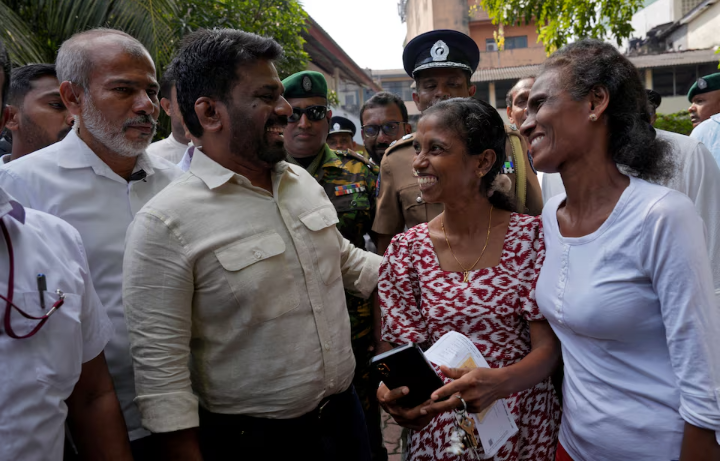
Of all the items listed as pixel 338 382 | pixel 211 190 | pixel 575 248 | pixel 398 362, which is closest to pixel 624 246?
pixel 575 248

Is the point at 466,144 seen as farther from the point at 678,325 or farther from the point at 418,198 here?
the point at 678,325

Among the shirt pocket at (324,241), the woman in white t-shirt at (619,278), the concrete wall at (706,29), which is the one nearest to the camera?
the woman in white t-shirt at (619,278)

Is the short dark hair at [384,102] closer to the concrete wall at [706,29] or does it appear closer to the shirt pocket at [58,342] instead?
the shirt pocket at [58,342]

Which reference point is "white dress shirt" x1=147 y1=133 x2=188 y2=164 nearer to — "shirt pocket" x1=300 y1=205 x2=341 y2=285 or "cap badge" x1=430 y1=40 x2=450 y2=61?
"cap badge" x1=430 y1=40 x2=450 y2=61

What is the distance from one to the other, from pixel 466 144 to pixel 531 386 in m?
0.97

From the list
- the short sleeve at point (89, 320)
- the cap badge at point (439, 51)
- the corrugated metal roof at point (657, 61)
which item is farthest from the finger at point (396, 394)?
the corrugated metal roof at point (657, 61)

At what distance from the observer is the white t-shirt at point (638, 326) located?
1.53 m

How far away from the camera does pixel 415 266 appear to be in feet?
7.19

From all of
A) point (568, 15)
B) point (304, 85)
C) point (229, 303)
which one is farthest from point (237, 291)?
point (568, 15)

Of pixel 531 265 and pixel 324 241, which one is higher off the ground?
pixel 324 241

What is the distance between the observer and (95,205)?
2264 millimetres

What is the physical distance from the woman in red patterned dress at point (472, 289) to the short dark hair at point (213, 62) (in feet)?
2.46

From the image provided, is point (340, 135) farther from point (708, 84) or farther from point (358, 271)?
point (358, 271)

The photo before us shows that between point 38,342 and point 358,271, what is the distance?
1.35m
